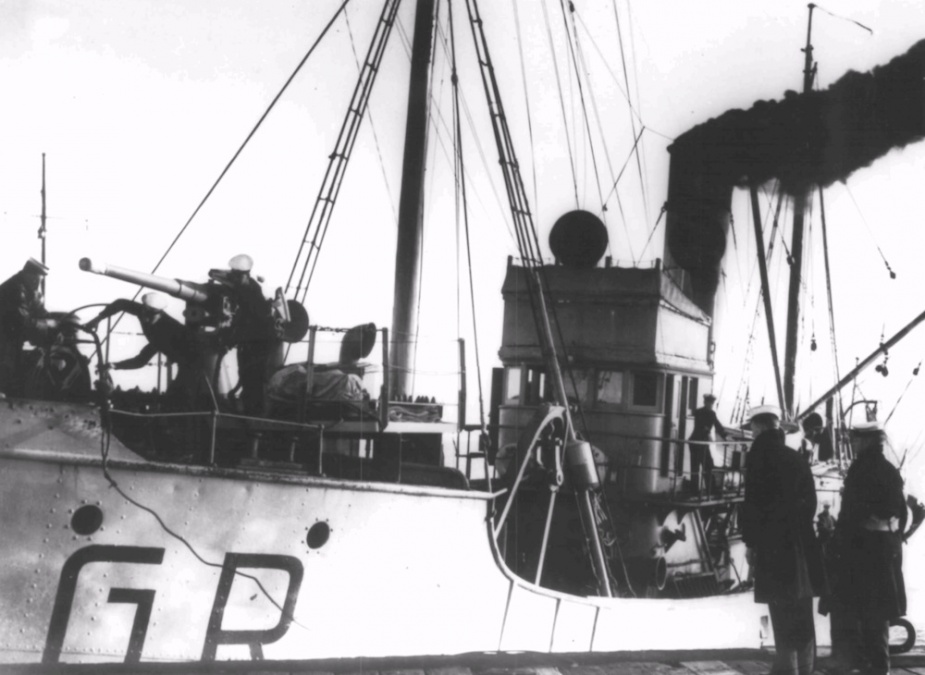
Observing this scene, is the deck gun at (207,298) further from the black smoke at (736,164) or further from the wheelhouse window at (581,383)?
the black smoke at (736,164)

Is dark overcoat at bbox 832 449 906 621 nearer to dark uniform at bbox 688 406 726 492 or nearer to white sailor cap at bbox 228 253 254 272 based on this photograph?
white sailor cap at bbox 228 253 254 272

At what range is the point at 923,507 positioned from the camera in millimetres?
7789

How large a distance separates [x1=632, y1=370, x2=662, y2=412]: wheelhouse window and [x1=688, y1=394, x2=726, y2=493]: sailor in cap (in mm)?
960

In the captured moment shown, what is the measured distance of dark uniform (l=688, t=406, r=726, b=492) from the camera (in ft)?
38.6

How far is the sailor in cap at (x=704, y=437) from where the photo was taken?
38.4 feet

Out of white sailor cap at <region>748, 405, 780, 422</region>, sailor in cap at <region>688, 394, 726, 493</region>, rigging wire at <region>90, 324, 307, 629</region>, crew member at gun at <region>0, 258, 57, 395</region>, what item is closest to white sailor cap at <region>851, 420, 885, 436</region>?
white sailor cap at <region>748, 405, 780, 422</region>

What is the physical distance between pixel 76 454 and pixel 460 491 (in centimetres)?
302

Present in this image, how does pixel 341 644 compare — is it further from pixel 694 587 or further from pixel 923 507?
pixel 694 587

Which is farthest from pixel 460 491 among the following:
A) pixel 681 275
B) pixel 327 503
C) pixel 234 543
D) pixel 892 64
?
pixel 892 64

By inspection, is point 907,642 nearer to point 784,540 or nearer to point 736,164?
point 784,540

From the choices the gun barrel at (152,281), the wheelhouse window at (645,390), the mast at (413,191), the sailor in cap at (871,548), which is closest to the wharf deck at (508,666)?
the sailor in cap at (871,548)

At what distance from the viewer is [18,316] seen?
19.0ft

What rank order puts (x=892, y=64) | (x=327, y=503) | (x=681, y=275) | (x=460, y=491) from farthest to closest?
(x=681, y=275) < (x=892, y=64) < (x=460, y=491) < (x=327, y=503)


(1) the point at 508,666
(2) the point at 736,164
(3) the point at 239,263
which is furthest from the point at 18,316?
(2) the point at 736,164
